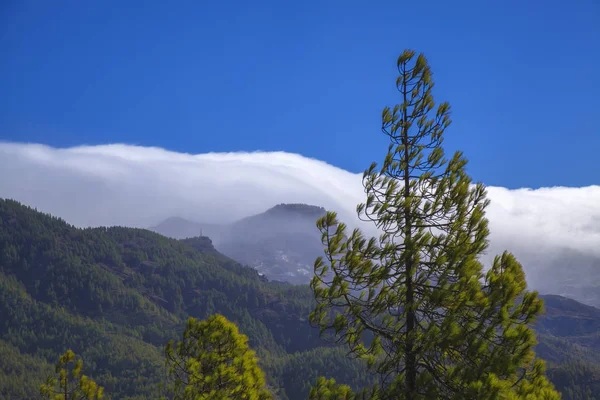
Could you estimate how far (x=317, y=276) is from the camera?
1648 centimetres

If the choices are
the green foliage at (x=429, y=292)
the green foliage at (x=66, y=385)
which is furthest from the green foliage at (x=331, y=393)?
the green foliage at (x=66, y=385)

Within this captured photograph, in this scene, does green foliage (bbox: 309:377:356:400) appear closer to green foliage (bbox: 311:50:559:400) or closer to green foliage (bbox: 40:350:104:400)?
green foliage (bbox: 311:50:559:400)

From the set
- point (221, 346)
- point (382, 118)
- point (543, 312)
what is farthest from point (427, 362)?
point (221, 346)

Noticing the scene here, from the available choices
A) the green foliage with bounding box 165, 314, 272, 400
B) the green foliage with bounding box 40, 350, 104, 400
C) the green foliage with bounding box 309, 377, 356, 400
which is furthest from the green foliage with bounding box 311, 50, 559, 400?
the green foliage with bounding box 40, 350, 104, 400

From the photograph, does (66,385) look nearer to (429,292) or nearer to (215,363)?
(215,363)

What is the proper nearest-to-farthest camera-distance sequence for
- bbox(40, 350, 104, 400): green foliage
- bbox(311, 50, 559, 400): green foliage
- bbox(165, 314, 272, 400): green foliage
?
bbox(311, 50, 559, 400): green foliage
bbox(165, 314, 272, 400): green foliage
bbox(40, 350, 104, 400): green foliage

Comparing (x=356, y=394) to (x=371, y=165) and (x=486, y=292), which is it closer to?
(x=486, y=292)

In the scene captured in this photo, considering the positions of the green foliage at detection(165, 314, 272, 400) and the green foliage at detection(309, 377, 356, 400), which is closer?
the green foliage at detection(309, 377, 356, 400)

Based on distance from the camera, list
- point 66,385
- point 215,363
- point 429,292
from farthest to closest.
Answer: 1. point 66,385
2. point 215,363
3. point 429,292

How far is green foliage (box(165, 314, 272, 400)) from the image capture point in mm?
25734

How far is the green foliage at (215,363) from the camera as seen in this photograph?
2573 cm

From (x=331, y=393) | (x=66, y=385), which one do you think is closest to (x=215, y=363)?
(x=66, y=385)

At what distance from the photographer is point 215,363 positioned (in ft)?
86.6

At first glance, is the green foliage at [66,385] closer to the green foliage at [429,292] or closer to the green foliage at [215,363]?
the green foliage at [215,363]
